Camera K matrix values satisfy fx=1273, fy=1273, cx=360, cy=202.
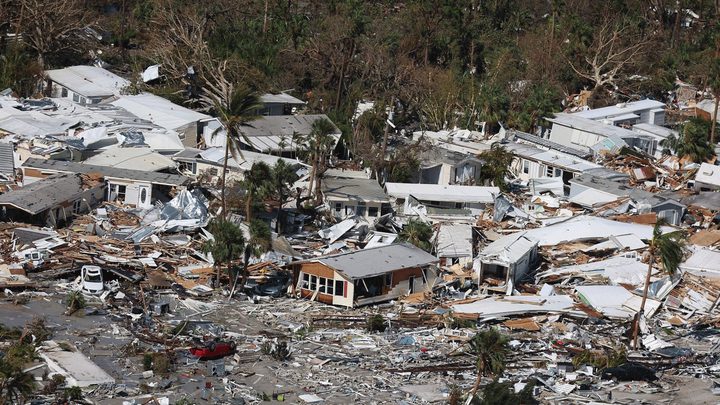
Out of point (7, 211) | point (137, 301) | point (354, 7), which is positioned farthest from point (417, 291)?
point (354, 7)

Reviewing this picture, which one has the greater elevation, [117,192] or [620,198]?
[620,198]

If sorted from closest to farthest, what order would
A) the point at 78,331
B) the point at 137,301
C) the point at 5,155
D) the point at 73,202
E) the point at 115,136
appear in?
the point at 78,331 → the point at 137,301 → the point at 73,202 → the point at 5,155 → the point at 115,136

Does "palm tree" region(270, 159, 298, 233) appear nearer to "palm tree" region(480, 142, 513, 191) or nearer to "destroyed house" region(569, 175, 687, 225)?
"palm tree" region(480, 142, 513, 191)

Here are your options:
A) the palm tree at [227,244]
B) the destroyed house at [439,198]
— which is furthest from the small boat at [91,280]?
the destroyed house at [439,198]

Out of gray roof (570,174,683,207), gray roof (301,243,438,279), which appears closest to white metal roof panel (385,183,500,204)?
→ gray roof (570,174,683,207)

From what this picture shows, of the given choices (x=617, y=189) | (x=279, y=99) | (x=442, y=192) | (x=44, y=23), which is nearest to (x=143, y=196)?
(x=442, y=192)

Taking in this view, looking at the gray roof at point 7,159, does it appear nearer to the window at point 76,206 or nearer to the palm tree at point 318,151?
the window at point 76,206

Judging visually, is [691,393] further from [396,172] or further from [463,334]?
[396,172]

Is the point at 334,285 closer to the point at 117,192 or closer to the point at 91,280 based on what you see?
the point at 91,280
